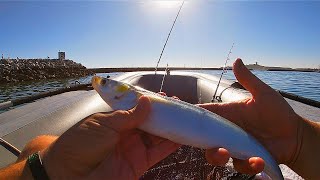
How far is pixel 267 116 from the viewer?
284 centimetres

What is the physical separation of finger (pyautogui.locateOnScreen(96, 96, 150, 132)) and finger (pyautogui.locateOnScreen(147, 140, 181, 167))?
298 mm

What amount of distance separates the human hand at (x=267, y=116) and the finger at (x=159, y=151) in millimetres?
834

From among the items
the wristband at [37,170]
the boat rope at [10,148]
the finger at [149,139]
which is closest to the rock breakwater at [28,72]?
the boat rope at [10,148]

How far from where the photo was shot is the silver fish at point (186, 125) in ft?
6.98

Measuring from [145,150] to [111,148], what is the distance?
37 centimetres

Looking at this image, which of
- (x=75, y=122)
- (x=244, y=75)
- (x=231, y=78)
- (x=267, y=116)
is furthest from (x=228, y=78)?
(x=244, y=75)

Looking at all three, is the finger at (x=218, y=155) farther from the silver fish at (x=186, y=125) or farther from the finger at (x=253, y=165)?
the finger at (x=253, y=165)

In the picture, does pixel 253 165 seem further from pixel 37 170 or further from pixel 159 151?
pixel 37 170

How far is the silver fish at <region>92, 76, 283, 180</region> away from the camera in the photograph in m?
2.13

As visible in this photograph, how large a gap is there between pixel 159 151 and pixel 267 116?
1166 mm

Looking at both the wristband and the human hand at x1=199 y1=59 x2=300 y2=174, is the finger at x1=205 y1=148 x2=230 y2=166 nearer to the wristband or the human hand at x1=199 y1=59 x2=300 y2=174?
the human hand at x1=199 y1=59 x2=300 y2=174

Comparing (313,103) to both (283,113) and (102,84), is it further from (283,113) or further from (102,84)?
(102,84)

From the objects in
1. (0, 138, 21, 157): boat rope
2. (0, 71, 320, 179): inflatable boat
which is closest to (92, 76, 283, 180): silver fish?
(0, 71, 320, 179): inflatable boat

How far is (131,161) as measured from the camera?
2.05 metres
